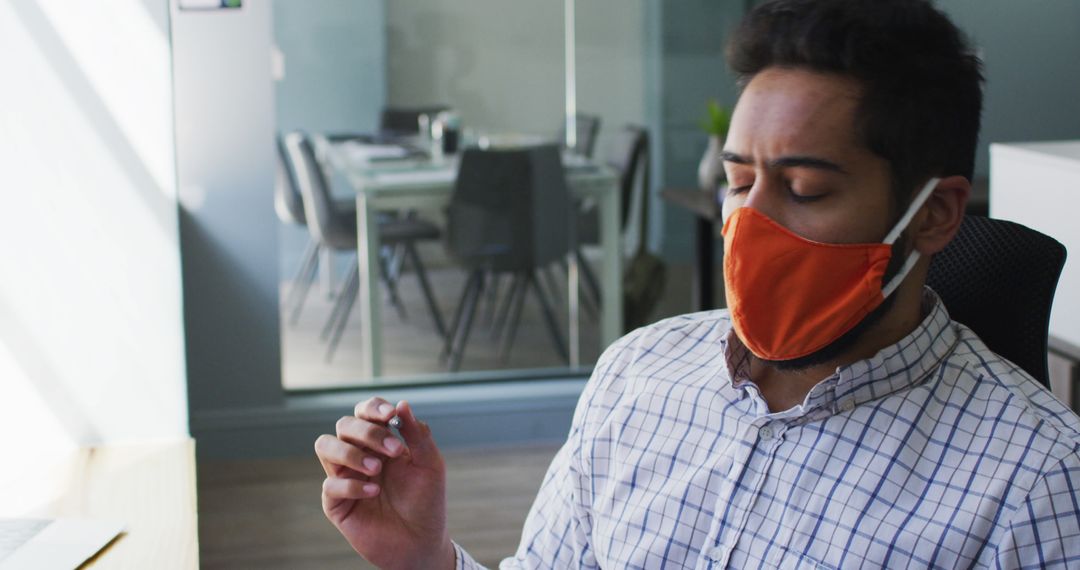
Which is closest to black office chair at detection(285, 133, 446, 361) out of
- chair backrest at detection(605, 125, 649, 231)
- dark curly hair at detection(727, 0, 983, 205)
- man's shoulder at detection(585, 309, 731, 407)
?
chair backrest at detection(605, 125, 649, 231)

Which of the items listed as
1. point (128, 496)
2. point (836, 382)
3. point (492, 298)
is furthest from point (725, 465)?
point (492, 298)

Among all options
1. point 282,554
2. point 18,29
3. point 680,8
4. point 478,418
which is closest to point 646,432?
point 18,29

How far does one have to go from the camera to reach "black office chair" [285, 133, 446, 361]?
12.4 ft

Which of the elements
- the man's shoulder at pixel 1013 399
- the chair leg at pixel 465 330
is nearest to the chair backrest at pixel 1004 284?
the man's shoulder at pixel 1013 399

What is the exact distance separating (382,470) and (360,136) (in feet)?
8.85

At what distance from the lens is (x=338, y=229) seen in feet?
12.7

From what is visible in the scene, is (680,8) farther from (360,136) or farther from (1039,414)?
(1039,414)

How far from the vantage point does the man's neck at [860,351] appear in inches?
48.7

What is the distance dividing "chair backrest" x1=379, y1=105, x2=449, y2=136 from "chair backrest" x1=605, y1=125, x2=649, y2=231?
587 millimetres

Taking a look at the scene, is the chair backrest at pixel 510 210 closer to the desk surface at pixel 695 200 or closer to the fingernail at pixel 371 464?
the desk surface at pixel 695 200

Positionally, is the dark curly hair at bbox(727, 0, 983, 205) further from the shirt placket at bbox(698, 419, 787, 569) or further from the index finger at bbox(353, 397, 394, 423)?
the index finger at bbox(353, 397, 394, 423)

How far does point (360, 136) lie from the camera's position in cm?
384

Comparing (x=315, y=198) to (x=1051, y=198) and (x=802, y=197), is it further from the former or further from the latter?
(x=802, y=197)

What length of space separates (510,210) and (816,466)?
112 inches
